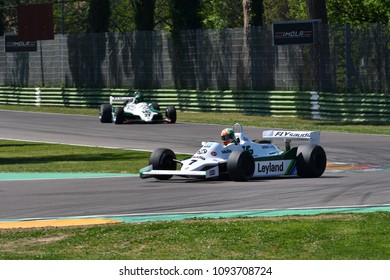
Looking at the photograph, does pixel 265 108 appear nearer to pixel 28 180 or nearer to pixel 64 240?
pixel 28 180

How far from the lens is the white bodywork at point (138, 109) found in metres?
40.3

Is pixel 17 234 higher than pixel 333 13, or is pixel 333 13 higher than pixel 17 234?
pixel 333 13

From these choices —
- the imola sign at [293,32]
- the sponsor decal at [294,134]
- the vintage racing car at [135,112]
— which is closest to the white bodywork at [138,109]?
the vintage racing car at [135,112]

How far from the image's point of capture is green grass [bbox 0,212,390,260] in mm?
13414

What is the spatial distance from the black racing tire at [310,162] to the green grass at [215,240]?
6.52m

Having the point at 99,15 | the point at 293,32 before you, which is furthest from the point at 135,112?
the point at 99,15

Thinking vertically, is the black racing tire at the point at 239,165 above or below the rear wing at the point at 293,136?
below

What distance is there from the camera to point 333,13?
5834 cm

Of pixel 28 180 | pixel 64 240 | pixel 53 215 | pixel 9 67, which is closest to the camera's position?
pixel 64 240

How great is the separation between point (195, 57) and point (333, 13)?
43.0 feet

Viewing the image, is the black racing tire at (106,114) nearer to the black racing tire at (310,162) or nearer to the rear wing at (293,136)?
the rear wing at (293,136)

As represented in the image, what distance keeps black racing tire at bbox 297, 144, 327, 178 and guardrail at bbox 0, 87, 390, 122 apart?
1566 centimetres
